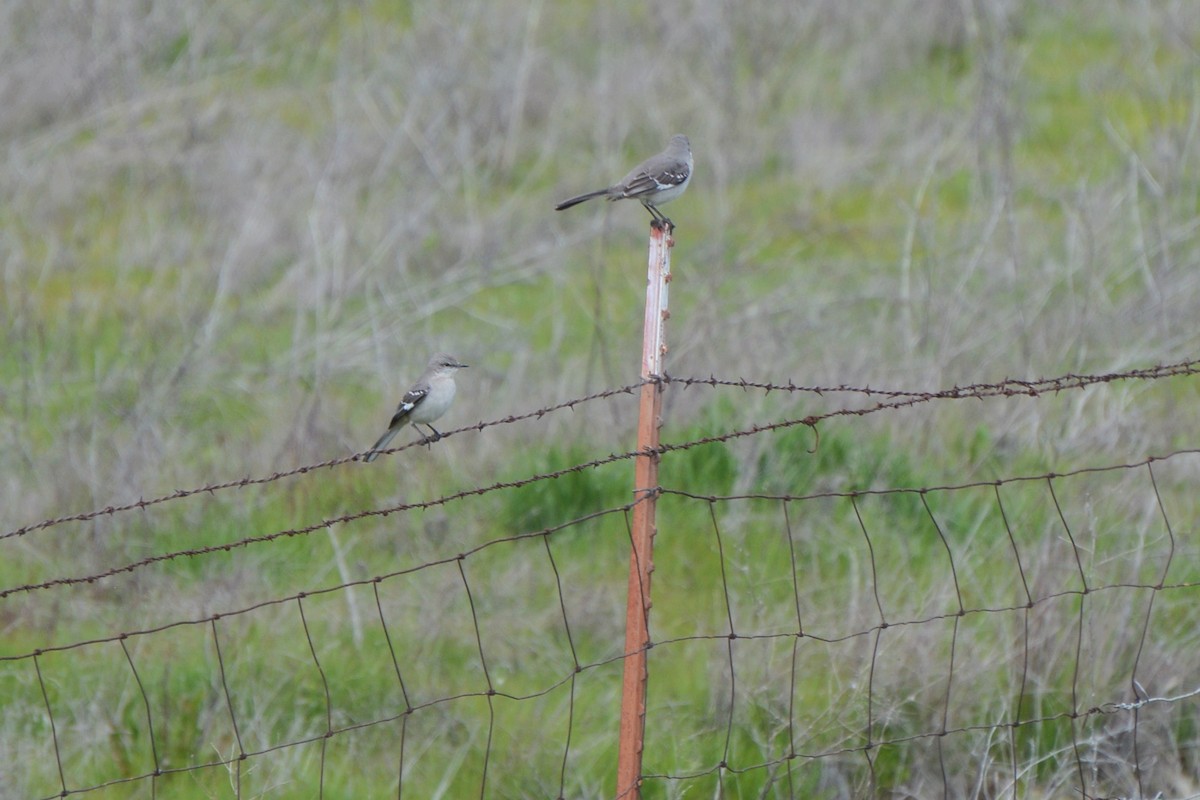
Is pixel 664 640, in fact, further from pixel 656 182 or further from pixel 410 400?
pixel 656 182

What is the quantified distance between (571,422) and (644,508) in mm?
3881

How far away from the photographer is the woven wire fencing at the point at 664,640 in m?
5.46

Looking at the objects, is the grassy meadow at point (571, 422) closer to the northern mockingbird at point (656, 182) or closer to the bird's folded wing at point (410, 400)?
the bird's folded wing at point (410, 400)

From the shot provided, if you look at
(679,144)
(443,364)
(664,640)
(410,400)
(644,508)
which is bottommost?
(644,508)

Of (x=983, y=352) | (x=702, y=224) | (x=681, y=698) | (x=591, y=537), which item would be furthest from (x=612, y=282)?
(x=681, y=698)

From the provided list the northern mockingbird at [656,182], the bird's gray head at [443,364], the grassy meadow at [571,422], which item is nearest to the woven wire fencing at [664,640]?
the grassy meadow at [571,422]

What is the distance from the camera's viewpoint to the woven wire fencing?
5457 millimetres

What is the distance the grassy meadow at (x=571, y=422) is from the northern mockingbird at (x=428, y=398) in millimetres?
394

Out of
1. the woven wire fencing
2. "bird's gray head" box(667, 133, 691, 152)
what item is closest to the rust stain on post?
the woven wire fencing

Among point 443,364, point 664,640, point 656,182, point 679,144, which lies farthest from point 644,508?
point 679,144

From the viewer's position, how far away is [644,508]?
4.14 m

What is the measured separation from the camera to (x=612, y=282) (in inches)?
433

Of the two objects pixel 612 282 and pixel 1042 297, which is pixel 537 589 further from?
pixel 612 282

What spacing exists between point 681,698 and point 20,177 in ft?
25.1
